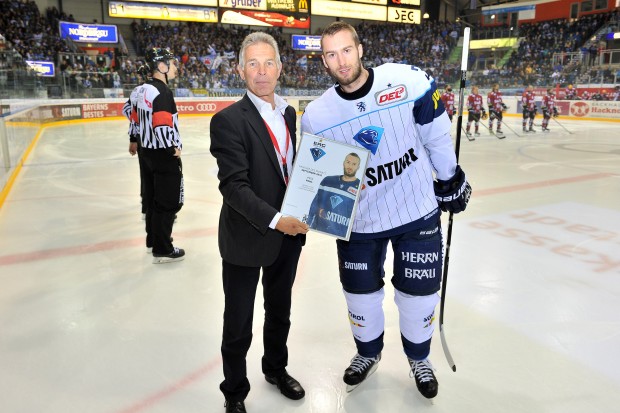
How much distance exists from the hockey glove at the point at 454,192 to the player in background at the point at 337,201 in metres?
0.49

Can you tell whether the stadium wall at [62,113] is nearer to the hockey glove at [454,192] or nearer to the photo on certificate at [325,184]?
the photo on certificate at [325,184]

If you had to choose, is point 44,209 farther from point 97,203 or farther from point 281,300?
point 281,300

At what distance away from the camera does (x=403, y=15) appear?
101 feet

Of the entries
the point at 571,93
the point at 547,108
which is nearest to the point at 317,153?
the point at 547,108

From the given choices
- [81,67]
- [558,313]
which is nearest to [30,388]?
[558,313]

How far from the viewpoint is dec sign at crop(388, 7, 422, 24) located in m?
30.3

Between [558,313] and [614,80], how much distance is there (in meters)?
18.5

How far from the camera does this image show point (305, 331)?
2758mm

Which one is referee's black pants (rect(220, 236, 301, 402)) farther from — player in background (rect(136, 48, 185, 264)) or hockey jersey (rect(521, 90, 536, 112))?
hockey jersey (rect(521, 90, 536, 112))

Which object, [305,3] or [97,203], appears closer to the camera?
[97,203]

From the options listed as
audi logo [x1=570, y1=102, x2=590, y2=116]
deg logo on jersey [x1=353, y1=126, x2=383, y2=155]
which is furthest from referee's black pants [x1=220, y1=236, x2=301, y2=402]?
audi logo [x1=570, y1=102, x2=590, y2=116]

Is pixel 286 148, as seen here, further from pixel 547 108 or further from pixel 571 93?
pixel 571 93

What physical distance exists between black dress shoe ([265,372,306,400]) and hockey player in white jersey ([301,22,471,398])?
0.24m

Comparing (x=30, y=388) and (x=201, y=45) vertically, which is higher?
(x=201, y=45)
